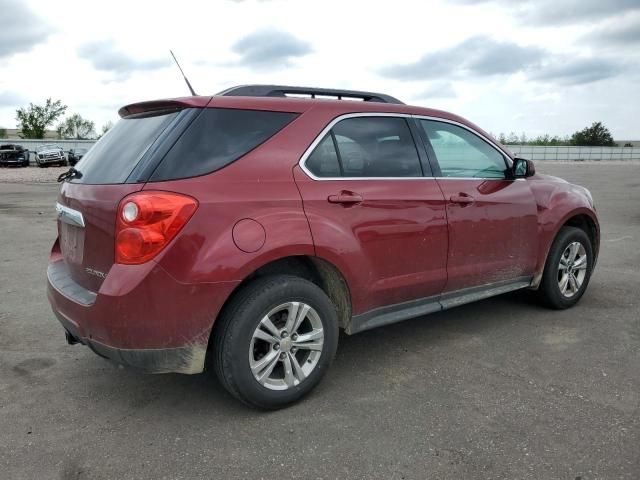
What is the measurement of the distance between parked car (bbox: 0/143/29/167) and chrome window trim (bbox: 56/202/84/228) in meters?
37.5

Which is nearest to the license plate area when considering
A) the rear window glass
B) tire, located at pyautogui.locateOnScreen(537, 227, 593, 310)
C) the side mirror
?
the rear window glass

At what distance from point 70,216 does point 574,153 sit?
6131 centimetres

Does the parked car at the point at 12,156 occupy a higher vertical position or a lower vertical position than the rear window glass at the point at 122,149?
higher

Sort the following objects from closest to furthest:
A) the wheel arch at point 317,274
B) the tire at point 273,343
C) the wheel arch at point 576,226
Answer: the tire at point 273,343 < the wheel arch at point 317,274 < the wheel arch at point 576,226

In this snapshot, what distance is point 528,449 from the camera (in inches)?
107

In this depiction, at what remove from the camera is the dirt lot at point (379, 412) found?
2637 mm

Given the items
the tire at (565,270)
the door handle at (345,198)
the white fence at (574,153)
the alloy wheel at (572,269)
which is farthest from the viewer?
the white fence at (574,153)

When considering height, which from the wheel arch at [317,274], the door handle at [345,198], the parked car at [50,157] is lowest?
the wheel arch at [317,274]

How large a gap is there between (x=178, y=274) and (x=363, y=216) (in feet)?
3.89

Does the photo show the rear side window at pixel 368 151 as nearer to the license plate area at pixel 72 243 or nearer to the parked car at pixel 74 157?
the license plate area at pixel 72 243

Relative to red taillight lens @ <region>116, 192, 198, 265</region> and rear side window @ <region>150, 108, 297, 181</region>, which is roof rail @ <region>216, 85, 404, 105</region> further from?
red taillight lens @ <region>116, 192, 198, 265</region>

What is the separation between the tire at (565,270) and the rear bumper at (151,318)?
10.2 feet

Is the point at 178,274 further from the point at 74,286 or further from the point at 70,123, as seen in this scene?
the point at 70,123

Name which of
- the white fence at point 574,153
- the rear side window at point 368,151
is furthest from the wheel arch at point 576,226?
the white fence at point 574,153
